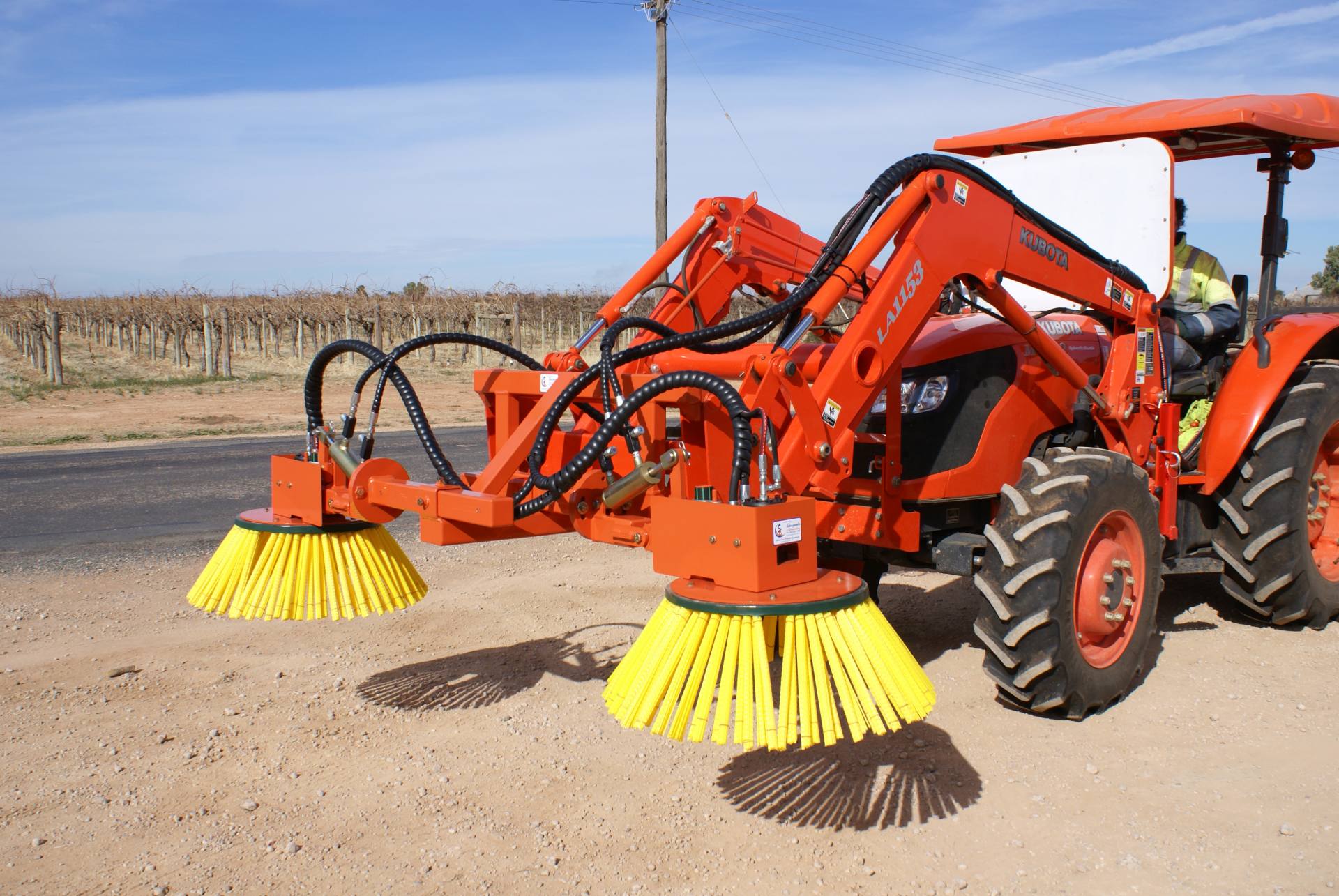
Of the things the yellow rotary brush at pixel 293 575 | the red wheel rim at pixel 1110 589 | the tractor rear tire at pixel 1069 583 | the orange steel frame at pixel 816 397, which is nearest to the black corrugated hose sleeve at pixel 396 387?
the orange steel frame at pixel 816 397

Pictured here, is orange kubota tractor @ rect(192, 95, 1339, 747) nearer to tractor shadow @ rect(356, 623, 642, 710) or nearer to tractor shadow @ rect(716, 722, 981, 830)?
tractor shadow @ rect(716, 722, 981, 830)

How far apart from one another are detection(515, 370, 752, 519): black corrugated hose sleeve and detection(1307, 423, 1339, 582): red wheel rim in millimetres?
3725

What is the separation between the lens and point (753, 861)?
308 centimetres

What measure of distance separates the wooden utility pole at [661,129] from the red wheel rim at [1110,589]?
1438 centimetres

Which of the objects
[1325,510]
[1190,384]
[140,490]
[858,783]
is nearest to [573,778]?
[858,783]

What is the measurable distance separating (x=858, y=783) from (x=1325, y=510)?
338 centimetres

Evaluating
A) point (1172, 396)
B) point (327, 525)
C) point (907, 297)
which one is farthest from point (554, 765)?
point (1172, 396)

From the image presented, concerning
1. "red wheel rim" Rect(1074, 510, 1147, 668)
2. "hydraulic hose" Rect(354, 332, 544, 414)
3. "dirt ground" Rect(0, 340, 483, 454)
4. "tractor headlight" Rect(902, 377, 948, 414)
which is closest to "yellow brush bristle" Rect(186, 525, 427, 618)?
"hydraulic hose" Rect(354, 332, 544, 414)

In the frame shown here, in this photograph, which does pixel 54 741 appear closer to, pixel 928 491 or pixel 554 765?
pixel 554 765

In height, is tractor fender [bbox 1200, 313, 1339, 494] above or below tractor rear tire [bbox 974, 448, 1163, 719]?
above

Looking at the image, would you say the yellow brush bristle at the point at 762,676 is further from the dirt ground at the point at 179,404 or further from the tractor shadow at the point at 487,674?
the dirt ground at the point at 179,404

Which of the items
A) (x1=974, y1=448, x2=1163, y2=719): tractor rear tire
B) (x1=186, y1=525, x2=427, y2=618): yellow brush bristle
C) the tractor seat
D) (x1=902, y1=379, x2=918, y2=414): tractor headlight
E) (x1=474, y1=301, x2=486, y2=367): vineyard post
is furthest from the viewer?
(x1=474, y1=301, x2=486, y2=367): vineyard post

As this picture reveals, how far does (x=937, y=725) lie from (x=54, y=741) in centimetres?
319

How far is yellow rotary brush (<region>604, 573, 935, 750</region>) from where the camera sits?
2.80 meters
